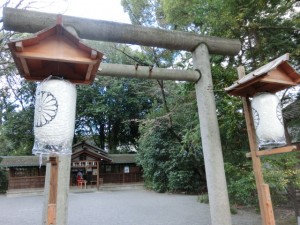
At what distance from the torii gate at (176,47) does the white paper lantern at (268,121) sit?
2.37ft

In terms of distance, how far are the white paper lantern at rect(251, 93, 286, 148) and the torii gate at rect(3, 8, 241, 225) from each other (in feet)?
2.37

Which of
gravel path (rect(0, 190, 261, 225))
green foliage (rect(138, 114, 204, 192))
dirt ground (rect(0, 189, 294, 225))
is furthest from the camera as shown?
green foliage (rect(138, 114, 204, 192))

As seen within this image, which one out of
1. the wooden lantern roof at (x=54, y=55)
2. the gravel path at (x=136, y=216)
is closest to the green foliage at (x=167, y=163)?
the gravel path at (x=136, y=216)

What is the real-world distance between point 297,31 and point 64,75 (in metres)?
5.77

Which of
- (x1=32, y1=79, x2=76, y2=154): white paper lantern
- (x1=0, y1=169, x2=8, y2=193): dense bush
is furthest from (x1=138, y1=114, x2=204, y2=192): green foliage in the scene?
(x1=32, y1=79, x2=76, y2=154): white paper lantern

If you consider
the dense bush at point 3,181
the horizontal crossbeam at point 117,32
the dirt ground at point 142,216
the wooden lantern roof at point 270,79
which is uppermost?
the horizontal crossbeam at point 117,32

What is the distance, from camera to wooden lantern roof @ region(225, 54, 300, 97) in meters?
2.54

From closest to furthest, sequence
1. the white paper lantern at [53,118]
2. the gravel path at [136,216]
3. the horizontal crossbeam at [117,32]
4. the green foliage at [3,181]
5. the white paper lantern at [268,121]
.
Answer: the white paper lantern at [53,118]
the white paper lantern at [268,121]
the horizontal crossbeam at [117,32]
the gravel path at [136,216]
the green foliage at [3,181]

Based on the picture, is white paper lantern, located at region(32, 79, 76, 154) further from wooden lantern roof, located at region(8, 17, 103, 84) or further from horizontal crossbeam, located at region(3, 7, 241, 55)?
horizontal crossbeam, located at region(3, 7, 241, 55)

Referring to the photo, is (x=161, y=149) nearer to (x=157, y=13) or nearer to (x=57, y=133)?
(x=157, y=13)

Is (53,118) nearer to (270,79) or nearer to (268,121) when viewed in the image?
(268,121)

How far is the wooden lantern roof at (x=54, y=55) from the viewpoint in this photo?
1849mm

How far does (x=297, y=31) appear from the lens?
18.9 feet

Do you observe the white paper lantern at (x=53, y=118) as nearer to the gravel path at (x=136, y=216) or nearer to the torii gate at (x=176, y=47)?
the torii gate at (x=176, y=47)
